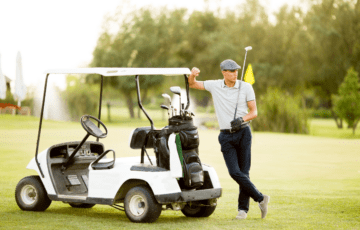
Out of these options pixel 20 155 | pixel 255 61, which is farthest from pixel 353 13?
pixel 20 155

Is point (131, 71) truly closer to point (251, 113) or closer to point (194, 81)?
point (194, 81)

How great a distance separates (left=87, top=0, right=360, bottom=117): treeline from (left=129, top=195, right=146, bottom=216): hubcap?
4044 centimetres

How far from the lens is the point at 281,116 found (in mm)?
30781

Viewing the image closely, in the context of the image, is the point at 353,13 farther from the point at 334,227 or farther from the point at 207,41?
the point at 334,227

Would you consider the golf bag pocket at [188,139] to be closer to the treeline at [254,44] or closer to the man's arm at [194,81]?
the man's arm at [194,81]

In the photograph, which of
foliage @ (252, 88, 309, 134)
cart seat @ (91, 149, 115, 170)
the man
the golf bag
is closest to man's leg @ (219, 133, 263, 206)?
the man

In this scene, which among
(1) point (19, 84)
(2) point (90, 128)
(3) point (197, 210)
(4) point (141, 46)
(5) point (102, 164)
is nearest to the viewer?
(5) point (102, 164)

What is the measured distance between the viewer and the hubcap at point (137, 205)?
5.77m

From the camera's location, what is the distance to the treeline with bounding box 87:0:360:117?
44281mm

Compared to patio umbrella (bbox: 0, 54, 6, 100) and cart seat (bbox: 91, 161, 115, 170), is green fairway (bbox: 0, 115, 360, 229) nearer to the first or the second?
cart seat (bbox: 91, 161, 115, 170)

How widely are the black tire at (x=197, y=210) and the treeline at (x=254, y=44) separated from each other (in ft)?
130

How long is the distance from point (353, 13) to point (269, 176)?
35.3 m

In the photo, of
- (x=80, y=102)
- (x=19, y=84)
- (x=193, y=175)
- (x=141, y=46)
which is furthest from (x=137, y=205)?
(x=141, y=46)

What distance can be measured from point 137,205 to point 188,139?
92cm
